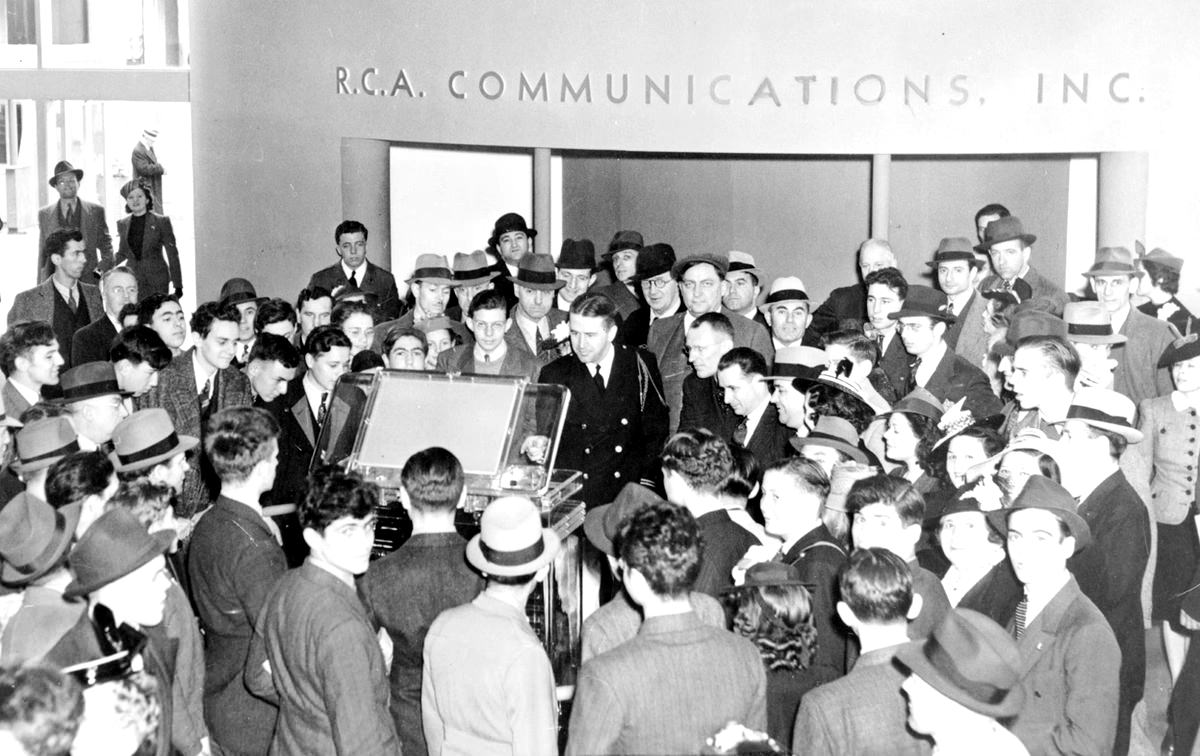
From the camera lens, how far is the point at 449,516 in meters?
4.08

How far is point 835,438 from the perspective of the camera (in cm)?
513

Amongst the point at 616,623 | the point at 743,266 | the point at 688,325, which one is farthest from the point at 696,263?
the point at 616,623

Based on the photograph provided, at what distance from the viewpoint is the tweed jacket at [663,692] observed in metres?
3.18

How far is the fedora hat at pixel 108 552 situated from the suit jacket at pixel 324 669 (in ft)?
1.35

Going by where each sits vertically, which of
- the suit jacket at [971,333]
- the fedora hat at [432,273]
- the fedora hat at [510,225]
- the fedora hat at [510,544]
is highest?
the fedora hat at [510,225]

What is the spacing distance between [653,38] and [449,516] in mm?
5275

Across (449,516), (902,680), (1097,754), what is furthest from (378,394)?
(1097,754)

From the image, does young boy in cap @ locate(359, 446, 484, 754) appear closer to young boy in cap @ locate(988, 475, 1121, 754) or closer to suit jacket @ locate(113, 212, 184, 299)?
young boy in cap @ locate(988, 475, 1121, 754)

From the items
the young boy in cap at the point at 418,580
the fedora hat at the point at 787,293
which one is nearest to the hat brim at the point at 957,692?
the young boy in cap at the point at 418,580

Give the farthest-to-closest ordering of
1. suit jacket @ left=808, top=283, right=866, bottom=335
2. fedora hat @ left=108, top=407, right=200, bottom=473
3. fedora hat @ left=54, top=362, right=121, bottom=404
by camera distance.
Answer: suit jacket @ left=808, top=283, right=866, bottom=335 < fedora hat @ left=54, top=362, right=121, bottom=404 < fedora hat @ left=108, top=407, right=200, bottom=473

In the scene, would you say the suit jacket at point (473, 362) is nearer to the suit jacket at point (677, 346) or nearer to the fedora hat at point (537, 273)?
the fedora hat at point (537, 273)

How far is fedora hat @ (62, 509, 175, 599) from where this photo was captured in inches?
142

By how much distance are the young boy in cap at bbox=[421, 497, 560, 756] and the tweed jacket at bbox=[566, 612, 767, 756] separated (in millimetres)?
254

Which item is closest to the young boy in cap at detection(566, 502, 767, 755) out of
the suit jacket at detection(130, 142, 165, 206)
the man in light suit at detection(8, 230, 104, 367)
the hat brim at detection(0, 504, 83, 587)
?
the hat brim at detection(0, 504, 83, 587)
